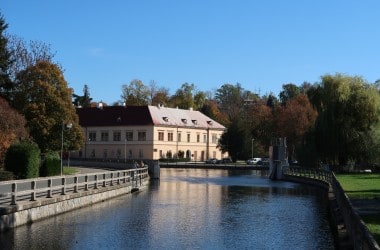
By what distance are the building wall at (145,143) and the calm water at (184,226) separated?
70504mm

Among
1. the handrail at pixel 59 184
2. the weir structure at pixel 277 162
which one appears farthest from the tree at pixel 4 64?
the weir structure at pixel 277 162

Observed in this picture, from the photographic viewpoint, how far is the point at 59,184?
101 feet

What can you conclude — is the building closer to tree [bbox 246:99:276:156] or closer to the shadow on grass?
tree [bbox 246:99:276:156]

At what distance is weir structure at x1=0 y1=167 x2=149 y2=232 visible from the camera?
67.8ft

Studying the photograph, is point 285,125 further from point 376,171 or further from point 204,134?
point 376,171

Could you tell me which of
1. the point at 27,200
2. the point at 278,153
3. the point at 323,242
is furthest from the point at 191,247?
the point at 278,153

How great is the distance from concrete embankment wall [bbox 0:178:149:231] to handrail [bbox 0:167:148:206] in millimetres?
383

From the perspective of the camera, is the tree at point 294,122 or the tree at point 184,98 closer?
the tree at point 294,122

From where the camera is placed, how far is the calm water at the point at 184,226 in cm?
1820

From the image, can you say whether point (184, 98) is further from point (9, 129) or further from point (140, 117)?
point (9, 129)

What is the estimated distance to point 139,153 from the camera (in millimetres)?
105688

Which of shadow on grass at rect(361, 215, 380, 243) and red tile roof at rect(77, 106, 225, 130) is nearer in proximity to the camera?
shadow on grass at rect(361, 215, 380, 243)

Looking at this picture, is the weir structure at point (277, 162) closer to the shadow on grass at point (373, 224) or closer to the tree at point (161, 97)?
the shadow on grass at point (373, 224)

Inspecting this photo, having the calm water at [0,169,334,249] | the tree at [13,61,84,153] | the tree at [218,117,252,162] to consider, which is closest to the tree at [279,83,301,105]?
the tree at [218,117,252,162]
